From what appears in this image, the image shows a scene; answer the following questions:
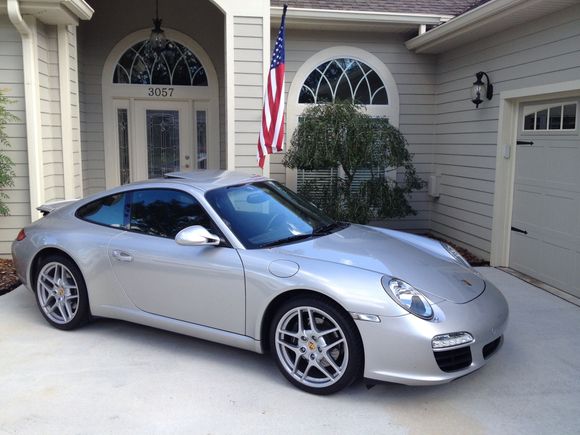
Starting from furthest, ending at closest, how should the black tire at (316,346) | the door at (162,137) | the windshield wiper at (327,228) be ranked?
1. the door at (162,137)
2. the windshield wiper at (327,228)
3. the black tire at (316,346)

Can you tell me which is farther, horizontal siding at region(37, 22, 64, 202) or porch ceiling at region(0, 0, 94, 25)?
horizontal siding at region(37, 22, 64, 202)

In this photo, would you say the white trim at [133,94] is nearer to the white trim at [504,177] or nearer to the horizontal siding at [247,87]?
the horizontal siding at [247,87]

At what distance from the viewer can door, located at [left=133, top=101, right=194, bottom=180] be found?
369 inches

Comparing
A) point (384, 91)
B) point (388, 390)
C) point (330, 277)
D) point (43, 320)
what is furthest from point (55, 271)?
point (384, 91)

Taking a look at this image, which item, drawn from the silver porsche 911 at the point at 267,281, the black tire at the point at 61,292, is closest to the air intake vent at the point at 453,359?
the silver porsche 911 at the point at 267,281

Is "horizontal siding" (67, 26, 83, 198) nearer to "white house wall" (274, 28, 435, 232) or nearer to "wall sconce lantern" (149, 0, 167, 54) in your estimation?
"wall sconce lantern" (149, 0, 167, 54)

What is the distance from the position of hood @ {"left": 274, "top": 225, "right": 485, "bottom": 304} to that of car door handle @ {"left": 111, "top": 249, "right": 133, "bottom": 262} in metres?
Result: 1.18

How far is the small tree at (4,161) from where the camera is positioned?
249 inches

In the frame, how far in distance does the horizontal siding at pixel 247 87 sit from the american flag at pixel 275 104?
63 centimetres

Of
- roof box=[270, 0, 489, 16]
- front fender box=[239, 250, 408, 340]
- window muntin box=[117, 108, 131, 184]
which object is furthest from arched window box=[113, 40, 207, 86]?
front fender box=[239, 250, 408, 340]

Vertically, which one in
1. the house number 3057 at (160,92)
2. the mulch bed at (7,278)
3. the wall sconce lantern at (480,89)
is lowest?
the mulch bed at (7,278)

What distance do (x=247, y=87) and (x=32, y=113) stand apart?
2.65 meters

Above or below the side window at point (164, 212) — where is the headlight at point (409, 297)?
below

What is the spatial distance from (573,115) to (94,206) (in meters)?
4.91
